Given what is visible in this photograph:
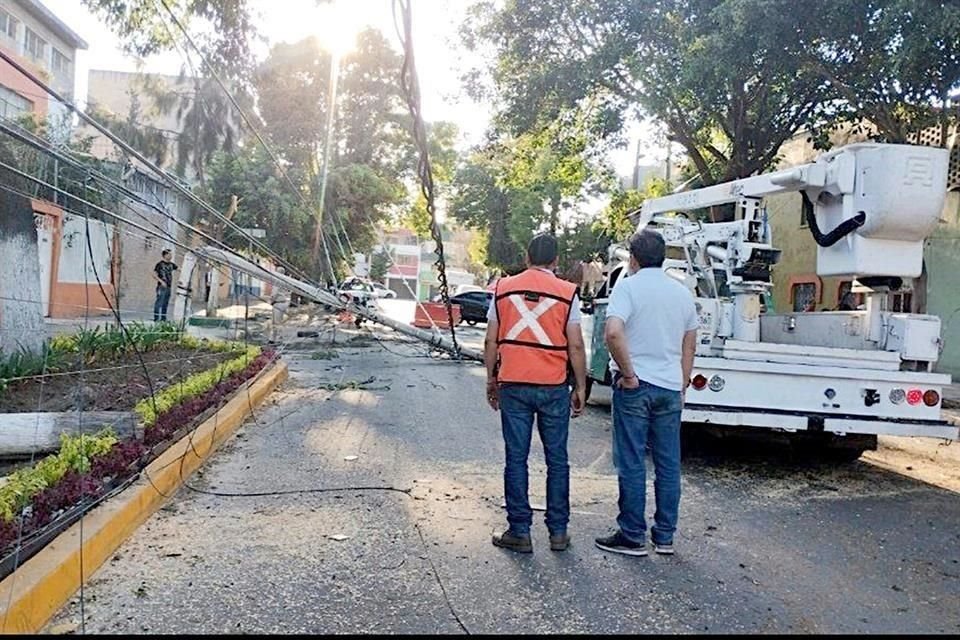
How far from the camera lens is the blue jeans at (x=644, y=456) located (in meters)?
4.80

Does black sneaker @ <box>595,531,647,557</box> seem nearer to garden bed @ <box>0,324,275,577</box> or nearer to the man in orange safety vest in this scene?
the man in orange safety vest

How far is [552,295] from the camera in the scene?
189 inches

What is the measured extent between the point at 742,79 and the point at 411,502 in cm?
1113

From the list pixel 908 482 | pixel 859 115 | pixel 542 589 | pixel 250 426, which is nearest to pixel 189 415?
pixel 250 426

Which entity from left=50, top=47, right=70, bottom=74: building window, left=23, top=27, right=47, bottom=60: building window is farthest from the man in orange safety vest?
left=50, top=47, right=70, bottom=74: building window

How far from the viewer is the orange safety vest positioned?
4.75 metres

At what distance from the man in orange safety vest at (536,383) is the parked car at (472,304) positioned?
27011mm

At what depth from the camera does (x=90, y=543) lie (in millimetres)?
4141

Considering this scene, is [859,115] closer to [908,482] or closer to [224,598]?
[908,482]

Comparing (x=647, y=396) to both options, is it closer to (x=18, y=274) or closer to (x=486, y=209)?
(x=18, y=274)

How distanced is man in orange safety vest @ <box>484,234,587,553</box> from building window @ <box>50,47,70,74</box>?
28624 mm

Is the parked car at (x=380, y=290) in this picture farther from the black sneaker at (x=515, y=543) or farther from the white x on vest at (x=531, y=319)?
the black sneaker at (x=515, y=543)

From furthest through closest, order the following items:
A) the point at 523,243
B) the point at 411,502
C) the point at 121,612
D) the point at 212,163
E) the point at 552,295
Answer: the point at 523,243 < the point at 212,163 < the point at 411,502 < the point at 552,295 < the point at 121,612

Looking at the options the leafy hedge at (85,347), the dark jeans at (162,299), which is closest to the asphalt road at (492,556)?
the leafy hedge at (85,347)
